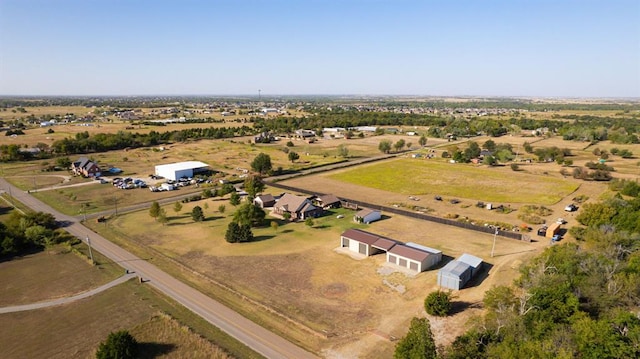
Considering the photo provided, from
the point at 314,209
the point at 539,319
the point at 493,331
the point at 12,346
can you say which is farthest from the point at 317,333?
the point at 314,209

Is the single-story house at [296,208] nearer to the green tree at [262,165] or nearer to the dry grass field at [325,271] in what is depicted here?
the dry grass field at [325,271]

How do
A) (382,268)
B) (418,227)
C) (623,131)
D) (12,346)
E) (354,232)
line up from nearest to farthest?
(12,346), (382,268), (354,232), (418,227), (623,131)

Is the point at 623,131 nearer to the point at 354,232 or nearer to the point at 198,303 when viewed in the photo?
the point at 354,232

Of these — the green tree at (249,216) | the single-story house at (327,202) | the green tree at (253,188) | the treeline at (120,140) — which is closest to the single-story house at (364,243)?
the green tree at (249,216)

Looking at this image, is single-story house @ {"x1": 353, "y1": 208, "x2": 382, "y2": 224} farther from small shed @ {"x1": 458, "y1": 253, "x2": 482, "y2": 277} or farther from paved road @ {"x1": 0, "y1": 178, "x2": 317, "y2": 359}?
paved road @ {"x1": 0, "y1": 178, "x2": 317, "y2": 359}

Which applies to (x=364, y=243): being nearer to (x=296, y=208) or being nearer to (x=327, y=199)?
(x=296, y=208)

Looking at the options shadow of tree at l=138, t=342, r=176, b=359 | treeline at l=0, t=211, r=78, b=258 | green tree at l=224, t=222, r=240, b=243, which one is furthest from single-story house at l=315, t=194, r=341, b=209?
shadow of tree at l=138, t=342, r=176, b=359
